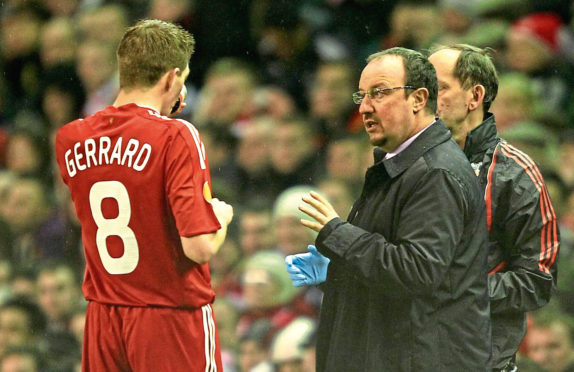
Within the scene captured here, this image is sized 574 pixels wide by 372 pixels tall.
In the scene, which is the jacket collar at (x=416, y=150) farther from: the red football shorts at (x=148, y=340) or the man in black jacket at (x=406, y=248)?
the red football shorts at (x=148, y=340)

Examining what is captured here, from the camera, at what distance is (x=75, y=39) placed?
5293 mm

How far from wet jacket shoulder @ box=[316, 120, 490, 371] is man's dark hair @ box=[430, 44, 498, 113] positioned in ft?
1.47

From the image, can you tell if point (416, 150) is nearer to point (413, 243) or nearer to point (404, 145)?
point (404, 145)

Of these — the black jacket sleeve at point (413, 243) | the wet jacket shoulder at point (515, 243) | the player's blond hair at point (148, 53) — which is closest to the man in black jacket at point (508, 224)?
the wet jacket shoulder at point (515, 243)

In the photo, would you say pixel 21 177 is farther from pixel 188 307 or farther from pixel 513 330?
pixel 513 330

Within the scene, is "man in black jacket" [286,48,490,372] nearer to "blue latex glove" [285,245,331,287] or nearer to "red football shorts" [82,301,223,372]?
"blue latex glove" [285,245,331,287]

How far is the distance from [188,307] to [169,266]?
0.13m

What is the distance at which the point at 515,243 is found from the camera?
2613 mm

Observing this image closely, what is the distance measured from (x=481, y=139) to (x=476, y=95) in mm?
145

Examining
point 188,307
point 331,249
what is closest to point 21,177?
point 188,307

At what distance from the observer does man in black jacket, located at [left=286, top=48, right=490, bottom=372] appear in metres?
2.17

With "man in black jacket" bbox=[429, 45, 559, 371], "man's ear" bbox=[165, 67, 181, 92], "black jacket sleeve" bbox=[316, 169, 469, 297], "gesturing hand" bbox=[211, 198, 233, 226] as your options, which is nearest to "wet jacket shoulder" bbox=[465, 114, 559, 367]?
"man in black jacket" bbox=[429, 45, 559, 371]

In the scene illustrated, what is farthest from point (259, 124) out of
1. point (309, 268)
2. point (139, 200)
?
point (139, 200)

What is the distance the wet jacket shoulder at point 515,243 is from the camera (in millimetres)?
2586
